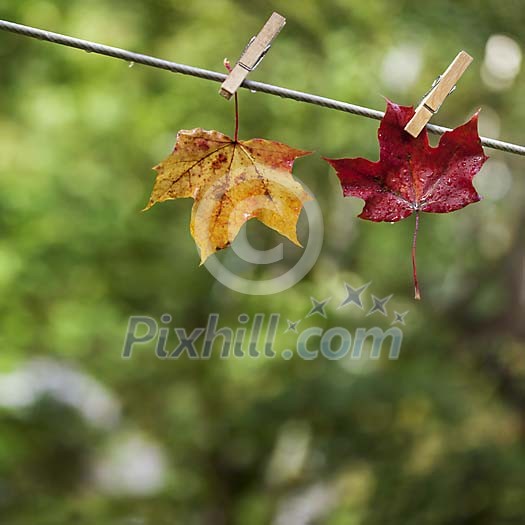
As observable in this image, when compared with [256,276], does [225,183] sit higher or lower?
lower

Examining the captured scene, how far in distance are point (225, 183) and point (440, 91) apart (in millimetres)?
230

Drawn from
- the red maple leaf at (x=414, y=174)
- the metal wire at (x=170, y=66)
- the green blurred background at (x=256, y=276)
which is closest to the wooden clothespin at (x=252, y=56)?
the metal wire at (x=170, y=66)

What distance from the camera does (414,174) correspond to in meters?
0.67

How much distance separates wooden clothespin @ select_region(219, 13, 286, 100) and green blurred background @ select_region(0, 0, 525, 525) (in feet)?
6.63

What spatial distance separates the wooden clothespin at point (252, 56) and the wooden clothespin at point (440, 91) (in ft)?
0.50

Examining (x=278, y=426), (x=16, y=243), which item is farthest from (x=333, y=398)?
(x=16, y=243)

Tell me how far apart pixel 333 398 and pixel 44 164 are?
1569 mm

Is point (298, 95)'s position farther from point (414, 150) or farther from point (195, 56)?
point (195, 56)

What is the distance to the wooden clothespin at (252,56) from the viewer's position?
60 centimetres

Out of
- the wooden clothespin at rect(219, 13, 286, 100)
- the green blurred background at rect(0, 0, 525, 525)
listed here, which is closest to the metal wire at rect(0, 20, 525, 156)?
the wooden clothespin at rect(219, 13, 286, 100)

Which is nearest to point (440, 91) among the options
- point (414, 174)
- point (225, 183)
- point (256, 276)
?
point (414, 174)

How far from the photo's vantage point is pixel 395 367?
287cm

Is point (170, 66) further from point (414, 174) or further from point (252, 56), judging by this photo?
point (414, 174)

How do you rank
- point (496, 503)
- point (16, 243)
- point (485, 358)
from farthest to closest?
point (485, 358), point (16, 243), point (496, 503)
